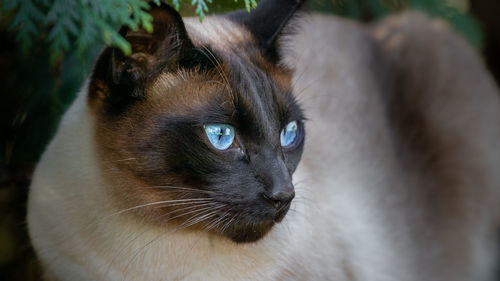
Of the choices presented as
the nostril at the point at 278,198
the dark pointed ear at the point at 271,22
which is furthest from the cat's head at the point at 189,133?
the dark pointed ear at the point at 271,22

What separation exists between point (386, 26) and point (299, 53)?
79 centimetres

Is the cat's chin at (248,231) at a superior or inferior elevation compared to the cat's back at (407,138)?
superior

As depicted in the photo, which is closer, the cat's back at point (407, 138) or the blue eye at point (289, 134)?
the blue eye at point (289, 134)

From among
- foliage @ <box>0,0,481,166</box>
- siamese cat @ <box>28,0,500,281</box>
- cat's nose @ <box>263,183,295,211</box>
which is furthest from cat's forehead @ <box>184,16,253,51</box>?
cat's nose @ <box>263,183,295,211</box>

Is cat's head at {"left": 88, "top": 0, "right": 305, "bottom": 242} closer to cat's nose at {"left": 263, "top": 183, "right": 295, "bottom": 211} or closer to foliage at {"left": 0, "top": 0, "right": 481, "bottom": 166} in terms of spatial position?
cat's nose at {"left": 263, "top": 183, "right": 295, "bottom": 211}

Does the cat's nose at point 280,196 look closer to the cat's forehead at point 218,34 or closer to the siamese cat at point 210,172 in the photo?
the siamese cat at point 210,172

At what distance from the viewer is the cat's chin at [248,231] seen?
163 cm

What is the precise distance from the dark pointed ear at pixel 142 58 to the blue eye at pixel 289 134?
1.20ft

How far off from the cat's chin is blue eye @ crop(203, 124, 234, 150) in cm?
22

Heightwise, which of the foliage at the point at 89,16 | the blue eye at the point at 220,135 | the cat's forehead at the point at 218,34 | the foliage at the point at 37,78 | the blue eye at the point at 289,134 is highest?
the foliage at the point at 89,16

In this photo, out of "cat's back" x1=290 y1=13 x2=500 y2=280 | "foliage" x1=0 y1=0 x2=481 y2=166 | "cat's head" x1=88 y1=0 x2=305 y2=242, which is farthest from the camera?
"cat's back" x1=290 y1=13 x2=500 y2=280

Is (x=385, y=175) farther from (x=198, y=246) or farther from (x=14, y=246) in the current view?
(x=14, y=246)

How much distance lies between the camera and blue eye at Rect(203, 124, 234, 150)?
157cm

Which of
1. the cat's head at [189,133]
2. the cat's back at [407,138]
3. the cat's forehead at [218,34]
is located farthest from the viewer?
the cat's back at [407,138]
